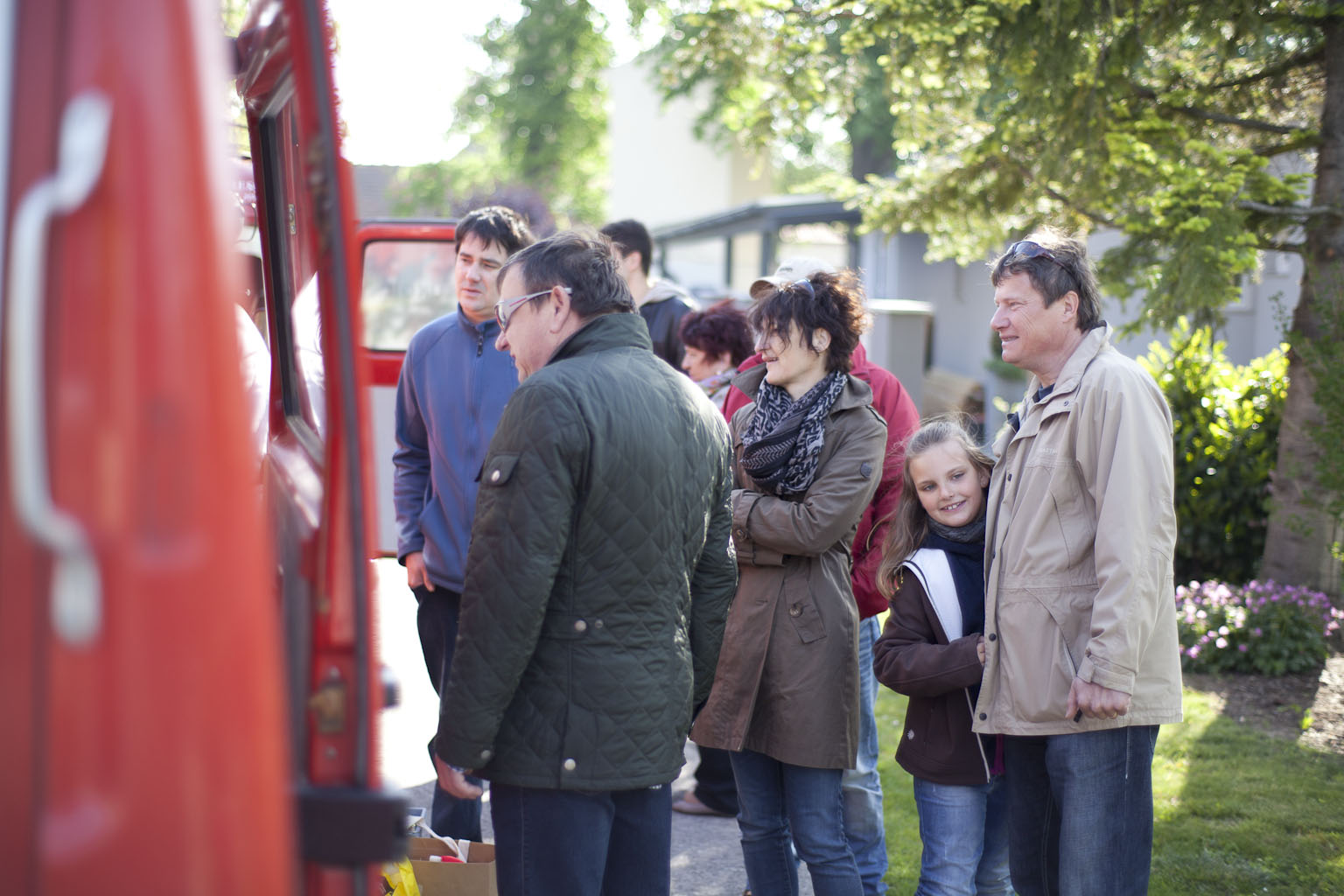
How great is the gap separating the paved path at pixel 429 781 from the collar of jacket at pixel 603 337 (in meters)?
0.94

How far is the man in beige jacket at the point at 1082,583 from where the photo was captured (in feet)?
9.04

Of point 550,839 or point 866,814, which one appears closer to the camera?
point 550,839

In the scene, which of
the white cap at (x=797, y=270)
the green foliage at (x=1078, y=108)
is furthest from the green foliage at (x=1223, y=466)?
the white cap at (x=797, y=270)

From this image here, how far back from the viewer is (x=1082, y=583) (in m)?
2.88

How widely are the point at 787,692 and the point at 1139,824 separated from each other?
3.09 feet

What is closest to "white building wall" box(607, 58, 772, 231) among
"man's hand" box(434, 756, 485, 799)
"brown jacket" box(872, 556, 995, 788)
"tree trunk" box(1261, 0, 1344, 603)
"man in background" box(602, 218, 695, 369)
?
"tree trunk" box(1261, 0, 1344, 603)

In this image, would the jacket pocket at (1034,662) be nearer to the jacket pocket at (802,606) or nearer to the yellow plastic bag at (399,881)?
the jacket pocket at (802,606)

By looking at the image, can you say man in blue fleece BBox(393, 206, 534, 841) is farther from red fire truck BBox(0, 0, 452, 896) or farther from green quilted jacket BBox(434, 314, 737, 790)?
red fire truck BBox(0, 0, 452, 896)

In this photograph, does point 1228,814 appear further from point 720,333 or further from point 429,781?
point 429,781

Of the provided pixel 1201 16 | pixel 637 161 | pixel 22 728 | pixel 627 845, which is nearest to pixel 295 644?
pixel 22 728

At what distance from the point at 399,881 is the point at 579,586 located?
963mm

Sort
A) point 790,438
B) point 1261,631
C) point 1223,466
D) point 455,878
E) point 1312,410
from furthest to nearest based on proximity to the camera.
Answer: point 1223,466, point 1312,410, point 1261,631, point 790,438, point 455,878

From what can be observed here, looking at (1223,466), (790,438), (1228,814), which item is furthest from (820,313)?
(1223,466)

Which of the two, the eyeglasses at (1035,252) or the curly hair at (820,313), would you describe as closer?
the eyeglasses at (1035,252)
